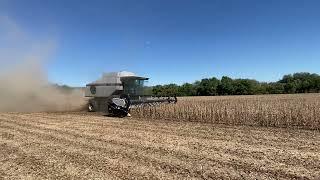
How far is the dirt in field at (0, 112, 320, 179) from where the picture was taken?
8742 millimetres

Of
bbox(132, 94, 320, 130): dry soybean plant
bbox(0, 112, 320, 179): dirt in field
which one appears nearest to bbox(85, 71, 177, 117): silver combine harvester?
bbox(132, 94, 320, 130): dry soybean plant

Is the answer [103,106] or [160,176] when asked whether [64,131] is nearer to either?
[160,176]

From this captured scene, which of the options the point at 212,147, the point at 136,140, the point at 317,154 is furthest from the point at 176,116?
the point at 317,154

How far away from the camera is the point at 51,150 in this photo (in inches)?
464

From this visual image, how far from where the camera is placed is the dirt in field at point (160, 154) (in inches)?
344

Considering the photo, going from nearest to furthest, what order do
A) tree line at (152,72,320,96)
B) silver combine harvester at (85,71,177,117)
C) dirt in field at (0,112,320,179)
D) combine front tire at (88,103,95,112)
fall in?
dirt in field at (0,112,320,179)
silver combine harvester at (85,71,177,117)
combine front tire at (88,103,95,112)
tree line at (152,72,320,96)

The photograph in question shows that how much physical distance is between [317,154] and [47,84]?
27970 millimetres

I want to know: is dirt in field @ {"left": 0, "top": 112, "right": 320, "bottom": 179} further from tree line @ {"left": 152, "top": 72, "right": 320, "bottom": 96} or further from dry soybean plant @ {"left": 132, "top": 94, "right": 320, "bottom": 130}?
tree line @ {"left": 152, "top": 72, "right": 320, "bottom": 96}

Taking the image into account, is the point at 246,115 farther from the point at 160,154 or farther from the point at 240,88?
the point at 240,88

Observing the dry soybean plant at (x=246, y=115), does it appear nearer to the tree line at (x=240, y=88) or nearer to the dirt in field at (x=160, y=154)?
the dirt in field at (x=160, y=154)

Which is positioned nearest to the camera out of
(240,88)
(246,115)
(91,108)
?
(246,115)

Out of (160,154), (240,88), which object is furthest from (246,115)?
(240,88)

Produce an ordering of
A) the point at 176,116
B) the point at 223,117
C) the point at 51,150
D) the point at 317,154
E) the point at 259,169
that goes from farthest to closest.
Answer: the point at 176,116
the point at 223,117
the point at 51,150
the point at 317,154
the point at 259,169

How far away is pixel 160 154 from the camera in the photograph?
10.9 meters
